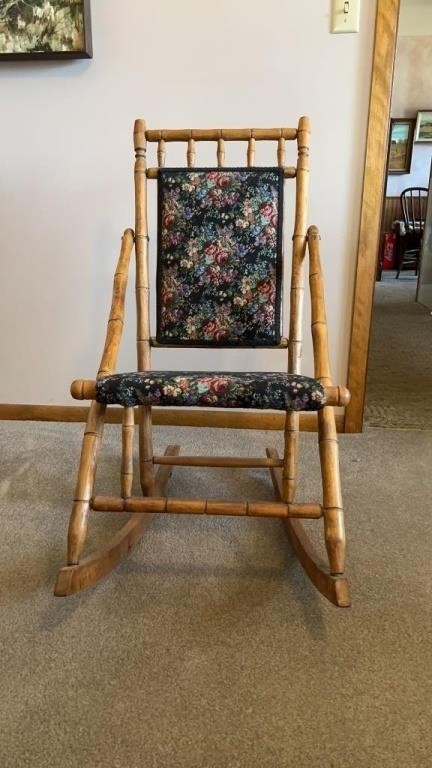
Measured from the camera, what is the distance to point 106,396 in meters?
0.72

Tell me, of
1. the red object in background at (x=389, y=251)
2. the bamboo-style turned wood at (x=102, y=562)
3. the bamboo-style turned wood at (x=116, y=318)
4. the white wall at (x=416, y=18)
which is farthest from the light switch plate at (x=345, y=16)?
the white wall at (x=416, y=18)

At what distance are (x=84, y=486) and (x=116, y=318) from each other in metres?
0.27

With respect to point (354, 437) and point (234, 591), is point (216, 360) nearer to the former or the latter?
point (354, 437)

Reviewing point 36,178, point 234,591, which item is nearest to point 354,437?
point 234,591

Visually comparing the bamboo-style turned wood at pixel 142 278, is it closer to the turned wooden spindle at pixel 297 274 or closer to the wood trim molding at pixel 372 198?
the turned wooden spindle at pixel 297 274

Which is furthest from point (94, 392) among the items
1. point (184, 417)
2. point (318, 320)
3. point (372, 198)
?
point (372, 198)

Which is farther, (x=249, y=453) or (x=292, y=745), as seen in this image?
(x=249, y=453)

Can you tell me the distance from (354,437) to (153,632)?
2.65 feet

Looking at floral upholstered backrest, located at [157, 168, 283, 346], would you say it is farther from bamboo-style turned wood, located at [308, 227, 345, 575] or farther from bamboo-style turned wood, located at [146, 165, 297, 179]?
bamboo-style turned wood, located at [308, 227, 345, 575]

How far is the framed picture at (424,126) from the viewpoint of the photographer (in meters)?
4.88

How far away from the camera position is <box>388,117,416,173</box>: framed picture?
492 cm

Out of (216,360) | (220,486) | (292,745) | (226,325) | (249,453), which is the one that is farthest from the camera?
(216,360)

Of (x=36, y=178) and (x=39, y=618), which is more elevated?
(x=36, y=178)

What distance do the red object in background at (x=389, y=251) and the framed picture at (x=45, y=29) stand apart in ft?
13.7
